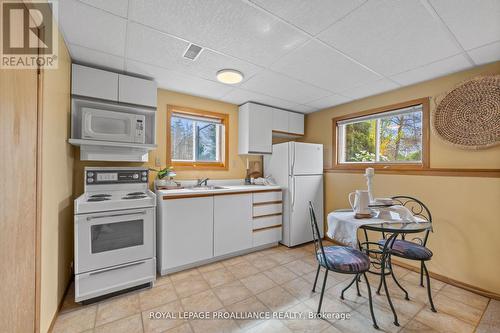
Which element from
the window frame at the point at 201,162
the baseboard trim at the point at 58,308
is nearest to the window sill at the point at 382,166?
the window frame at the point at 201,162

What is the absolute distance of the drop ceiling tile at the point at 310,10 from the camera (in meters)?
1.33

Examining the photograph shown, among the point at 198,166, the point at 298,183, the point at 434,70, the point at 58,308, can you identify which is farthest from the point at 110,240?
the point at 434,70

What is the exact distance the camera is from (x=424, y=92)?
97.8 inches

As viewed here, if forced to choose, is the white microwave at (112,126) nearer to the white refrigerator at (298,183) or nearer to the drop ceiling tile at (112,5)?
the drop ceiling tile at (112,5)

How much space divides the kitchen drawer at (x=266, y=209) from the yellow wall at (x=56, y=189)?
6.89 ft

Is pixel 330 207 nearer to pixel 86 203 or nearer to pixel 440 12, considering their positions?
pixel 440 12

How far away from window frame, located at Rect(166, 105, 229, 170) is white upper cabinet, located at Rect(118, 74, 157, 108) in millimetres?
430

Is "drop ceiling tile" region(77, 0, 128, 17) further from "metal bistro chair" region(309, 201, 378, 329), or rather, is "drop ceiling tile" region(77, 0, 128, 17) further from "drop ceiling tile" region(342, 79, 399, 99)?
"drop ceiling tile" region(342, 79, 399, 99)

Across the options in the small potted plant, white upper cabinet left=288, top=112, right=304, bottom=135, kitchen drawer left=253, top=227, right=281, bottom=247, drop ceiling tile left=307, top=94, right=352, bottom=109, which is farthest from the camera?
white upper cabinet left=288, top=112, right=304, bottom=135

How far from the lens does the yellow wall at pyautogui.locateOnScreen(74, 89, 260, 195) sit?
7.92ft

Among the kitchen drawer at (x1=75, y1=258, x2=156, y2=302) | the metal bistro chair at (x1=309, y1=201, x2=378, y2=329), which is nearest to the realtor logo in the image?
the kitchen drawer at (x1=75, y1=258, x2=156, y2=302)

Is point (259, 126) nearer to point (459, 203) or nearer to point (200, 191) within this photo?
point (200, 191)

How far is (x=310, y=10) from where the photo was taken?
1.40 metres

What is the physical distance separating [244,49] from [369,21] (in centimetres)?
100
